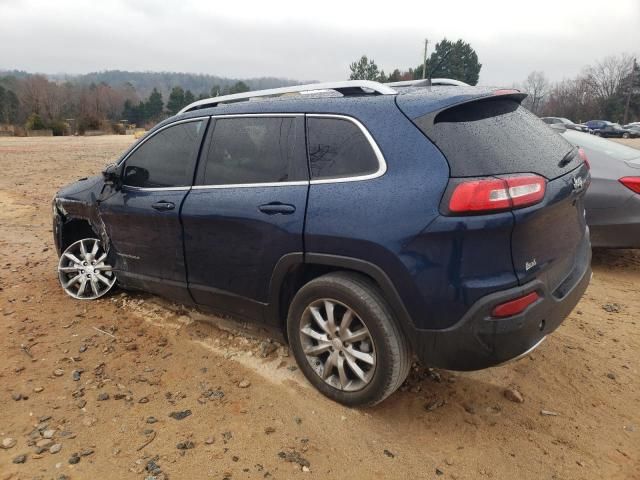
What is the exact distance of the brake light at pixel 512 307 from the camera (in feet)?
7.72

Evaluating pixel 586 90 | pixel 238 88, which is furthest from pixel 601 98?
pixel 238 88

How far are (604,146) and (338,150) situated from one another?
13.7 feet

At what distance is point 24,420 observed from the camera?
2867 millimetres

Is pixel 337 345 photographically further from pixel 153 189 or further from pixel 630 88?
pixel 630 88

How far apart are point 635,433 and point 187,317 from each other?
10.5 ft

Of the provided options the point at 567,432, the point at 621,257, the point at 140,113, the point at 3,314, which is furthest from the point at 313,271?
the point at 140,113

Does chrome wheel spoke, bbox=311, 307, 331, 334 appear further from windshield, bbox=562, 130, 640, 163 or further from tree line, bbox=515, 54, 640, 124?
tree line, bbox=515, 54, 640, 124

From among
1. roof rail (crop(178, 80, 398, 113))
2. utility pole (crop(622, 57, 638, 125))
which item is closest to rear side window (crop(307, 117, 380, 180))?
roof rail (crop(178, 80, 398, 113))

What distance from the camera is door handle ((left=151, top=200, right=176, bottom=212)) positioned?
3.51 m

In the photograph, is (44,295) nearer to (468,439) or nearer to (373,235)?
(373,235)

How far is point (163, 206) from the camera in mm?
3561

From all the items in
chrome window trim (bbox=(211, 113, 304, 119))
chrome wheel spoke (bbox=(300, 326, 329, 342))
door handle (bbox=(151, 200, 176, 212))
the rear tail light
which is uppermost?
chrome window trim (bbox=(211, 113, 304, 119))

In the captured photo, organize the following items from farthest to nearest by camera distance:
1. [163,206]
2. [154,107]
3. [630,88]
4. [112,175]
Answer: [154,107] → [630,88] → [112,175] → [163,206]

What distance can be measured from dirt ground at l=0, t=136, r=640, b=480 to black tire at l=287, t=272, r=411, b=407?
20 cm
